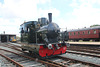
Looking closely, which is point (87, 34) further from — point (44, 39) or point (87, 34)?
point (44, 39)

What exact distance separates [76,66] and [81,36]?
56.4 feet

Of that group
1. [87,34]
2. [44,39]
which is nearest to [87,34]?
[87,34]

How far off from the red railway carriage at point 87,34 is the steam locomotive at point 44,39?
13134mm

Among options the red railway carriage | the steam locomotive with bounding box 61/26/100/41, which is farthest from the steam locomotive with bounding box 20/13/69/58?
the red railway carriage

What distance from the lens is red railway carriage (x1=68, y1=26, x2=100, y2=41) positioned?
18.7 m

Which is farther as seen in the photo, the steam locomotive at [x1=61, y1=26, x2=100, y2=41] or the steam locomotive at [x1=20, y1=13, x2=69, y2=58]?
the steam locomotive at [x1=61, y1=26, x2=100, y2=41]

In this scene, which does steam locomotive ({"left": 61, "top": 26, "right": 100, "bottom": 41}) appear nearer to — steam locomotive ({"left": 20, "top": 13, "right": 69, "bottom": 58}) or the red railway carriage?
the red railway carriage

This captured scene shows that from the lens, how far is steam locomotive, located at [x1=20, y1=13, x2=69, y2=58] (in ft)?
22.0

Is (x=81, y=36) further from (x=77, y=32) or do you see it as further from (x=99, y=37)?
(x=99, y=37)

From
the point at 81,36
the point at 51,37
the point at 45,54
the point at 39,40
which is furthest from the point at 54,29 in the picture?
the point at 81,36

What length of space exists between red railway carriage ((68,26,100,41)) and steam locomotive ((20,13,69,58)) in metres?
13.1

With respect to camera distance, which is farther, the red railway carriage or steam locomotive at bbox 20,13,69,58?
the red railway carriage

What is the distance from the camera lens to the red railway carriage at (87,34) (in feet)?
61.5

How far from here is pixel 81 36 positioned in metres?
21.5
